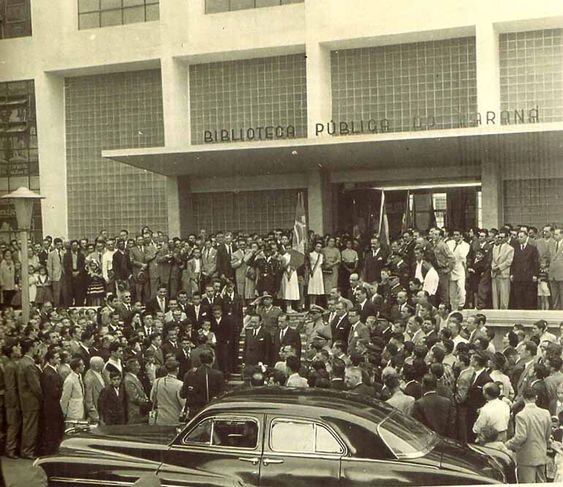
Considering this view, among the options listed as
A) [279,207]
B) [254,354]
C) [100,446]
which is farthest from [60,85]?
[100,446]

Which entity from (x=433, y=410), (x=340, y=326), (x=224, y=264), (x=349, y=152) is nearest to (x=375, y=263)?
(x=340, y=326)

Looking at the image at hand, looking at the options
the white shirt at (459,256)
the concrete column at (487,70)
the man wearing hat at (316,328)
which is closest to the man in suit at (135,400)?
the man wearing hat at (316,328)

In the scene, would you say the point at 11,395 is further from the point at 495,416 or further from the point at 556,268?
the point at 556,268

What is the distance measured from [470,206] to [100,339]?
231 inches

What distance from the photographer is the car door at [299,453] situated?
4.07 metres

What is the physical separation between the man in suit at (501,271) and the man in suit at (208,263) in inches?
133

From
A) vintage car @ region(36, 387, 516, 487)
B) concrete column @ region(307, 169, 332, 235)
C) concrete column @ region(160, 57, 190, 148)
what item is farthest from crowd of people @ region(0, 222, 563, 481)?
concrete column @ region(160, 57, 190, 148)

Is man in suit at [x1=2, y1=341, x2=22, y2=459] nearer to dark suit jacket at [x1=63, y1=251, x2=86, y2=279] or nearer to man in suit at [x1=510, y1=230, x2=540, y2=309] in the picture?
dark suit jacket at [x1=63, y1=251, x2=86, y2=279]

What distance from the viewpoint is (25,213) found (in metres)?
6.31

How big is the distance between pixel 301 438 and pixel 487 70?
7.06 metres

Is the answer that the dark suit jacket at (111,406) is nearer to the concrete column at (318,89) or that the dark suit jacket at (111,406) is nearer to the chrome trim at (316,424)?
the chrome trim at (316,424)

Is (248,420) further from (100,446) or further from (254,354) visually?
(254,354)

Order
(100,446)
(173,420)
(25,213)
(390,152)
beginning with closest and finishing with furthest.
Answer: (100,446)
(173,420)
(25,213)
(390,152)

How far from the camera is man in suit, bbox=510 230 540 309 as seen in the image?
789cm
